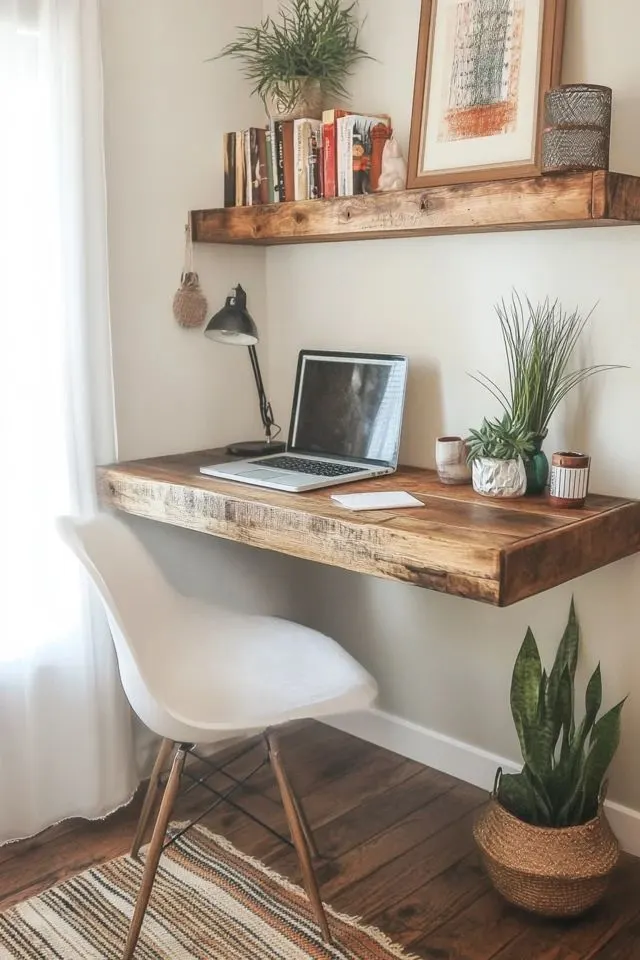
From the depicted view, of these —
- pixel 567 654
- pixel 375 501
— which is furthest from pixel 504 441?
pixel 567 654

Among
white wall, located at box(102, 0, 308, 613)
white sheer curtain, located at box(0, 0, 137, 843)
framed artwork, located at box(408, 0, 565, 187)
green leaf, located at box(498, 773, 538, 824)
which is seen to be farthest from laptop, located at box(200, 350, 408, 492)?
green leaf, located at box(498, 773, 538, 824)

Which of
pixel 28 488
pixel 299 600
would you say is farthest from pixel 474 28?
pixel 299 600

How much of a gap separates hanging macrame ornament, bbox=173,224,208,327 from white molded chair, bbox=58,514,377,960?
2.25 feet

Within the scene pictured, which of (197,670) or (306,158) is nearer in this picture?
(197,670)

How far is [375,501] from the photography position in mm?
1946

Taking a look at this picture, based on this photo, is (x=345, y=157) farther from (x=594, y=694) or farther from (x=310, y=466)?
(x=594, y=694)

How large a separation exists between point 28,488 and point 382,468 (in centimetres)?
85

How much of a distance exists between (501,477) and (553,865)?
0.80 m

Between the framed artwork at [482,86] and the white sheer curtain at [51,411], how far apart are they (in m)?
0.77

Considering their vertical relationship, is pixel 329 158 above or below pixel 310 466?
above

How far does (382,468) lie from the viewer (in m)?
2.30

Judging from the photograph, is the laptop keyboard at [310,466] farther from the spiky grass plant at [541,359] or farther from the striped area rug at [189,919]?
the striped area rug at [189,919]

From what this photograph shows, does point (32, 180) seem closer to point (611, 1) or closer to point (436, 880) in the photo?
point (611, 1)

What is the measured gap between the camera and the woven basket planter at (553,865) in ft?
6.21
